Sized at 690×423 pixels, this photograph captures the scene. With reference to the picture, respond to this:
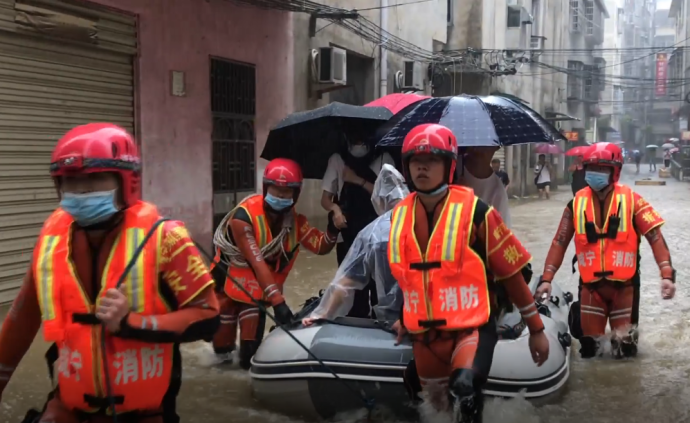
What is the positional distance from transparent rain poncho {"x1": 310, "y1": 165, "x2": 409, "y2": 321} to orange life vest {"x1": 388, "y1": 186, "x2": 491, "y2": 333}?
1170 mm

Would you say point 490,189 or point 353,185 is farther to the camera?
point 353,185

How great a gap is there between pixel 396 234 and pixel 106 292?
1.54m

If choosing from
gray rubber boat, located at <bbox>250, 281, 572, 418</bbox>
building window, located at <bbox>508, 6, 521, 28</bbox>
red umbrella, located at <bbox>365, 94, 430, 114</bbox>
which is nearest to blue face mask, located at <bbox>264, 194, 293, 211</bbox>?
gray rubber boat, located at <bbox>250, 281, 572, 418</bbox>

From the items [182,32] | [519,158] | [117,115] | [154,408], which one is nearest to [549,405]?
[154,408]

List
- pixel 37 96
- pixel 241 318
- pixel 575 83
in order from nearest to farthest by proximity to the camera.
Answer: pixel 241 318, pixel 37 96, pixel 575 83

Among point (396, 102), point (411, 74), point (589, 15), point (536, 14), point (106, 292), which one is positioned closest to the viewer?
point (106, 292)

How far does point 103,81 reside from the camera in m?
8.62

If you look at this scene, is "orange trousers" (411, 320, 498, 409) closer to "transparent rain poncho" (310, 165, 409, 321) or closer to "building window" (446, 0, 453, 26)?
"transparent rain poncho" (310, 165, 409, 321)

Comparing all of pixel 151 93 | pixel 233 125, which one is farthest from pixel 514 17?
pixel 151 93

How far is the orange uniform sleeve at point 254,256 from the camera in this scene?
4973 millimetres

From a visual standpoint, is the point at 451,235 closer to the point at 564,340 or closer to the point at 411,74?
the point at 564,340

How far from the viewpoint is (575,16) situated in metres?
42.3

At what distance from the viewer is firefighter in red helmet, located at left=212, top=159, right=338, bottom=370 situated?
5.11 metres

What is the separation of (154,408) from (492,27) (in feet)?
78.6
